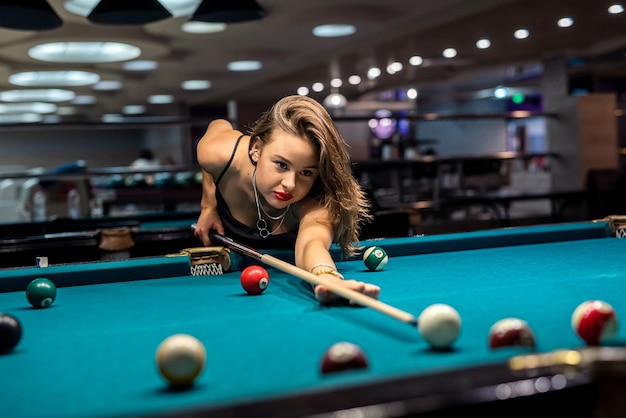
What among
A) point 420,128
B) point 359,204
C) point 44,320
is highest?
point 420,128

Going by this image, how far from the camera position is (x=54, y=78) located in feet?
44.6

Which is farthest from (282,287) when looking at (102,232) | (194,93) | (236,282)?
(194,93)

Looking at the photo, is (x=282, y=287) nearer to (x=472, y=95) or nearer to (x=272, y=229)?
(x=272, y=229)

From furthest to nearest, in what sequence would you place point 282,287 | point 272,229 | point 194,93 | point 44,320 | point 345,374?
point 194,93 → point 272,229 → point 282,287 → point 44,320 → point 345,374

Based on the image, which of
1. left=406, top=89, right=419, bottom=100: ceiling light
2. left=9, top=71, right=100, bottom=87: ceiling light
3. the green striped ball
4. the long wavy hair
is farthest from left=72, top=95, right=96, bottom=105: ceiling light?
the green striped ball

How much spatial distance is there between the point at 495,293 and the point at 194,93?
16605mm

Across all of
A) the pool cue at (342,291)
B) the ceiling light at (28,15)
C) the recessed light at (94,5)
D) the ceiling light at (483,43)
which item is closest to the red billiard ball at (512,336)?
the pool cue at (342,291)

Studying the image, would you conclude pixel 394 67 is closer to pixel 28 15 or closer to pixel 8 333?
pixel 28 15

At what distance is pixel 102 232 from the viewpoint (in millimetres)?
3738

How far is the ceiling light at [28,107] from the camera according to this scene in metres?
18.0

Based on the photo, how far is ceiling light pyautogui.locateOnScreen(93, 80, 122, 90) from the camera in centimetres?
1471

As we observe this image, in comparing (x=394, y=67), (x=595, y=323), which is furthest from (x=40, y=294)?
(x=394, y=67)

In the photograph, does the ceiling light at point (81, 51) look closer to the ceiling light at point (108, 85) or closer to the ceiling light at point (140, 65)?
the ceiling light at point (140, 65)

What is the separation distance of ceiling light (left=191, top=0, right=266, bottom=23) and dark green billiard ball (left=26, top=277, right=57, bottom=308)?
12.8 feet
